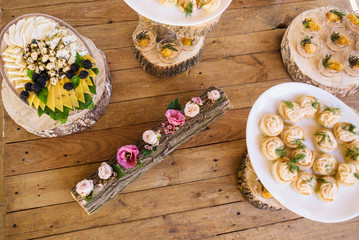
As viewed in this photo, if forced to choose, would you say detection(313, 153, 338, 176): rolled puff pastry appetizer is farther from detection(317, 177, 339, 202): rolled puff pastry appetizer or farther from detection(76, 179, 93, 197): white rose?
detection(76, 179, 93, 197): white rose

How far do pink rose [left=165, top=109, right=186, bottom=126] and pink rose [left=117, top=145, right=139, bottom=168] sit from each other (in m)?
0.34

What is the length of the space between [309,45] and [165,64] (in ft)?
3.97

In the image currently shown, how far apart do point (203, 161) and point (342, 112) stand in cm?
111

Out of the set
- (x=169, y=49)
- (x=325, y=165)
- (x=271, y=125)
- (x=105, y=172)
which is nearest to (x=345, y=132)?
(x=325, y=165)

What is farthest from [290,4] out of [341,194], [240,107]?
[341,194]

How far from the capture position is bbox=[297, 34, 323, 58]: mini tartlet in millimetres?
2316

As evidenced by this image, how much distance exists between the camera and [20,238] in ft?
6.93

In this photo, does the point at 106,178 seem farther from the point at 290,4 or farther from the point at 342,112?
the point at 290,4

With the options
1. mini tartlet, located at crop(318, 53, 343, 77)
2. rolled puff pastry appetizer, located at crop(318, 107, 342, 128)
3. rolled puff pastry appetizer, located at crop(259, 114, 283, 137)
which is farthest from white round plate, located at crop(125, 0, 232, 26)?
mini tartlet, located at crop(318, 53, 343, 77)

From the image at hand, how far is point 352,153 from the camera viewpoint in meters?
1.72

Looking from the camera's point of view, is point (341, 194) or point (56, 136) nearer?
point (341, 194)

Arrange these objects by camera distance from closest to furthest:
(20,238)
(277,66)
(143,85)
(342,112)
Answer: (342,112), (20,238), (143,85), (277,66)

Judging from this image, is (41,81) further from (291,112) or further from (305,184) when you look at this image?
(305,184)

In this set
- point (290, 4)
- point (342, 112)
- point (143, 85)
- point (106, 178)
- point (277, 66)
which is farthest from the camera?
point (290, 4)
